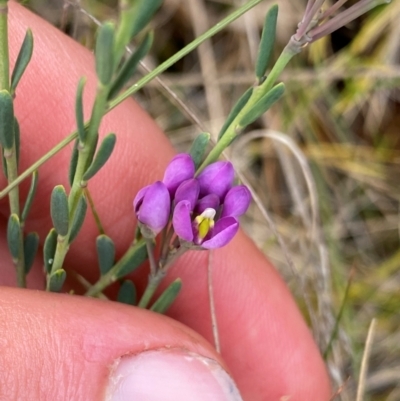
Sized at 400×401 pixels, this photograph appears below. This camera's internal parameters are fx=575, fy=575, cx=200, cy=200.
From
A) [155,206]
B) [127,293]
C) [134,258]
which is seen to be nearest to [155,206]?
[155,206]

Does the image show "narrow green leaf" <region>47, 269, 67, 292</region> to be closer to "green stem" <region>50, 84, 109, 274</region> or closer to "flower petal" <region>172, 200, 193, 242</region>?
"green stem" <region>50, 84, 109, 274</region>

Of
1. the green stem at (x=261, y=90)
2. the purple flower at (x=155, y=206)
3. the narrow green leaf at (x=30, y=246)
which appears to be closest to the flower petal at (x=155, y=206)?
the purple flower at (x=155, y=206)

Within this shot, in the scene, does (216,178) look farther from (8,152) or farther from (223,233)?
(8,152)

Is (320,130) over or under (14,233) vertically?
under

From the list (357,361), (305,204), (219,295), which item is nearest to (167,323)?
(219,295)

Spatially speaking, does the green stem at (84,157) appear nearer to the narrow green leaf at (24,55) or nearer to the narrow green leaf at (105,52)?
the narrow green leaf at (105,52)

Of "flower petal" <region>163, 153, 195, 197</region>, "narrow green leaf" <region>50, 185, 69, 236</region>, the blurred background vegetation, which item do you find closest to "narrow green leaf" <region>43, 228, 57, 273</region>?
"narrow green leaf" <region>50, 185, 69, 236</region>
